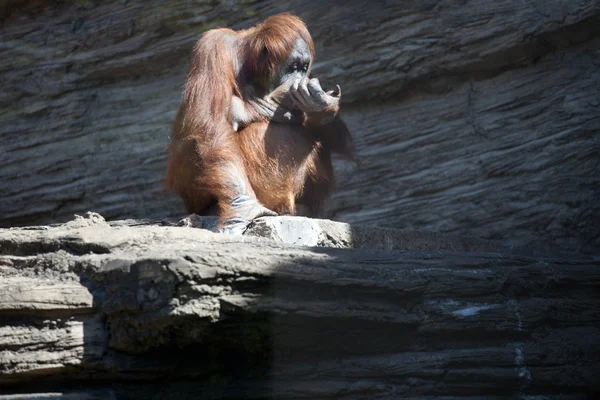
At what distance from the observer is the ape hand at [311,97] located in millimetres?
4855

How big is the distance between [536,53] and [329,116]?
2.68m

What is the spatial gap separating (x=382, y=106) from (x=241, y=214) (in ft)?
10.9

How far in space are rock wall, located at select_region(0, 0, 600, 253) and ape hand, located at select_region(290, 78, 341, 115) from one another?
228 cm

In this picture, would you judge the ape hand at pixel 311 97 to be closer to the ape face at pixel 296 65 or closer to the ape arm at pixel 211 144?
the ape face at pixel 296 65

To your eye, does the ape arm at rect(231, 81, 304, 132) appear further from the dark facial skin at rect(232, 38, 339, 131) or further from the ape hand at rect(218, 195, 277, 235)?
the ape hand at rect(218, 195, 277, 235)

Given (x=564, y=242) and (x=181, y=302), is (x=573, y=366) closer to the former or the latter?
(x=181, y=302)

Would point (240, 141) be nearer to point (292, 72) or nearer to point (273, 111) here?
point (273, 111)

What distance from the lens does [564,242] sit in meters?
6.39

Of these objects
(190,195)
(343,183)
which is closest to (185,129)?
(190,195)

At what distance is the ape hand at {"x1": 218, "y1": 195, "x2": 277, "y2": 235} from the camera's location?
13.7ft

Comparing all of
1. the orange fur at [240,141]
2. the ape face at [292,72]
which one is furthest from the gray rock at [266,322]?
the ape face at [292,72]

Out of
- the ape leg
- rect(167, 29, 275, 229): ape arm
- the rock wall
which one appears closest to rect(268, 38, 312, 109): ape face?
rect(167, 29, 275, 229): ape arm

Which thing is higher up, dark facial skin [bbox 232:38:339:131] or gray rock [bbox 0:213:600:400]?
dark facial skin [bbox 232:38:339:131]

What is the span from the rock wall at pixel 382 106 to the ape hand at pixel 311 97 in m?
2.28
